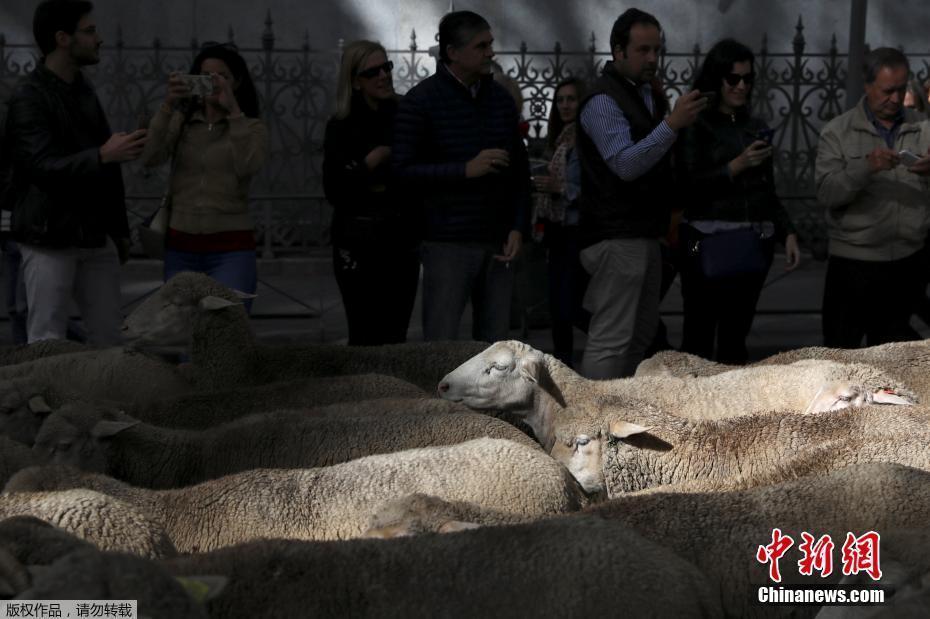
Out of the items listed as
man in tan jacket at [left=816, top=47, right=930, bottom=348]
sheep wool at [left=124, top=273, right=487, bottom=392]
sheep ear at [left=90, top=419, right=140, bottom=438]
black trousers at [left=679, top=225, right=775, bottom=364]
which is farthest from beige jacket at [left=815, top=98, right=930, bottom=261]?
sheep ear at [left=90, top=419, right=140, bottom=438]

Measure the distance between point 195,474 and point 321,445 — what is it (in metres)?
0.44

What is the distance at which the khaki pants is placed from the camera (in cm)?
594

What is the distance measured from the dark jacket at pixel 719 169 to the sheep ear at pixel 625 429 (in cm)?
197

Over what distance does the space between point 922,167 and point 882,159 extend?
20 cm

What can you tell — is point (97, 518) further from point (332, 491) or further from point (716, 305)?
point (716, 305)

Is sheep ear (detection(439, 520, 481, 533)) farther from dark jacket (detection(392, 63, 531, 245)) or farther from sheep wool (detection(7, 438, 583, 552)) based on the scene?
dark jacket (detection(392, 63, 531, 245))

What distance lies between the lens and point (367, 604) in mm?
3080

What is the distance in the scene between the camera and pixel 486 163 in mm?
5992

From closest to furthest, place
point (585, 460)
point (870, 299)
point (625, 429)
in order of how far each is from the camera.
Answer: point (625, 429) < point (585, 460) < point (870, 299)

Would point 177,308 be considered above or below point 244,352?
above

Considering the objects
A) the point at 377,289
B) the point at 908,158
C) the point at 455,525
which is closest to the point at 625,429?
the point at 455,525

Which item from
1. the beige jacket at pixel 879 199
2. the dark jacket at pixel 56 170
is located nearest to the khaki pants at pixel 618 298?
the beige jacket at pixel 879 199

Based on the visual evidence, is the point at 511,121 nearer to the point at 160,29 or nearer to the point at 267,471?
the point at 267,471

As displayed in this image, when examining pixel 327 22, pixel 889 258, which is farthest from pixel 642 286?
pixel 327 22
